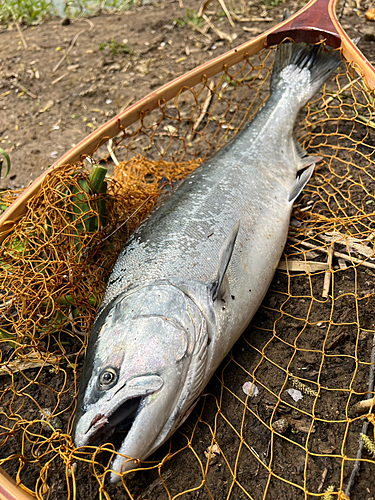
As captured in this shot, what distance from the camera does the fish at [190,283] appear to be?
5.93ft

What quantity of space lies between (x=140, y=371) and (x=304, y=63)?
109 inches

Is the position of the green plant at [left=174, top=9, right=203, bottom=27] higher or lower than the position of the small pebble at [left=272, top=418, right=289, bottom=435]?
higher

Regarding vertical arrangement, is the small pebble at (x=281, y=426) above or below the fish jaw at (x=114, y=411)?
→ below

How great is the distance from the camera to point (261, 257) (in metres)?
2.50

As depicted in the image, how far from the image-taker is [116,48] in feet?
17.4

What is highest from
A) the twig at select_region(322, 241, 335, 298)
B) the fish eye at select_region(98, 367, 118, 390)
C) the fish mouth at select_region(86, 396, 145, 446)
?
the fish eye at select_region(98, 367, 118, 390)

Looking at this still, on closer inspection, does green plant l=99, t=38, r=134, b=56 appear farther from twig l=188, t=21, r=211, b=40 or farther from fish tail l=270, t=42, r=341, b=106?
fish tail l=270, t=42, r=341, b=106

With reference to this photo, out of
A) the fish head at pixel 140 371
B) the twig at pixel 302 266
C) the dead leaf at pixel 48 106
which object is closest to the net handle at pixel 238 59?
the fish head at pixel 140 371

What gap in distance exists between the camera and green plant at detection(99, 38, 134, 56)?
5270mm

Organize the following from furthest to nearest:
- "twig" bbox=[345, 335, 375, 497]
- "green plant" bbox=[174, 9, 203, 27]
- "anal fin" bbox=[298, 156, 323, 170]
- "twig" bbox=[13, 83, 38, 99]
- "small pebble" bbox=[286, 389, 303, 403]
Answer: "green plant" bbox=[174, 9, 203, 27], "twig" bbox=[13, 83, 38, 99], "anal fin" bbox=[298, 156, 323, 170], "small pebble" bbox=[286, 389, 303, 403], "twig" bbox=[345, 335, 375, 497]

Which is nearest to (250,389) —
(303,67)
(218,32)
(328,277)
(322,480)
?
(322,480)

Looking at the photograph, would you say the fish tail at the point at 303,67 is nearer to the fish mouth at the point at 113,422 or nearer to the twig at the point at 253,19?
the twig at the point at 253,19

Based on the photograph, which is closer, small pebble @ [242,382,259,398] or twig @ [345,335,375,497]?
twig @ [345,335,375,497]

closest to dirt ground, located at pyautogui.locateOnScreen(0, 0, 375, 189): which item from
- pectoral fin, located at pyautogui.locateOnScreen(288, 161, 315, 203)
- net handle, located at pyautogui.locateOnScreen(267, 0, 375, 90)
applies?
net handle, located at pyautogui.locateOnScreen(267, 0, 375, 90)
